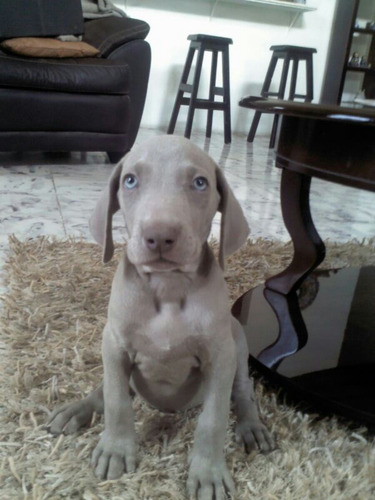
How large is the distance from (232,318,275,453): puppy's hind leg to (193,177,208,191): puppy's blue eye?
40 cm

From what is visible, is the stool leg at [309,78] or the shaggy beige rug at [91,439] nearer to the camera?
the shaggy beige rug at [91,439]

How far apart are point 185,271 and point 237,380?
409mm

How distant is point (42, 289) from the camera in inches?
72.9

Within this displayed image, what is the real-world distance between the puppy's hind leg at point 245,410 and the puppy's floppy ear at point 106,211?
392 mm

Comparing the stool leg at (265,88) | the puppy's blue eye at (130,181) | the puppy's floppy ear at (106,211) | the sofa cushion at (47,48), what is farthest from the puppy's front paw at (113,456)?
the stool leg at (265,88)

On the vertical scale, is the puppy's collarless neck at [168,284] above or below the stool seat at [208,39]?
below

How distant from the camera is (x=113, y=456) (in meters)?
1.06

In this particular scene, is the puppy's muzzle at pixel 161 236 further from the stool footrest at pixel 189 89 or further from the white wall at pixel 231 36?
the white wall at pixel 231 36

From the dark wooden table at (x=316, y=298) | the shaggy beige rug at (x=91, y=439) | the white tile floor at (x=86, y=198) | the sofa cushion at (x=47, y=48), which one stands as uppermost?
the sofa cushion at (x=47, y=48)

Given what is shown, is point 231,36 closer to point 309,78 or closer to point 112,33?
point 309,78

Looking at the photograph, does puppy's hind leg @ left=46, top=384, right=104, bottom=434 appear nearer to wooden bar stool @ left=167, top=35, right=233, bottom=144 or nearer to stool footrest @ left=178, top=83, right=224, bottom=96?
wooden bar stool @ left=167, top=35, right=233, bottom=144

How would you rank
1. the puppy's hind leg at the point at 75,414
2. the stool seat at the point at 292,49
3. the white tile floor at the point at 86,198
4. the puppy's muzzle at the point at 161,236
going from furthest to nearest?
the stool seat at the point at 292,49
the white tile floor at the point at 86,198
the puppy's hind leg at the point at 75,414
the puppy's muzzle at the point at 161,236

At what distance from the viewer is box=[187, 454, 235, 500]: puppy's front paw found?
102 centimetres

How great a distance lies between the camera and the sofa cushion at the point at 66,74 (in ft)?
10.6
